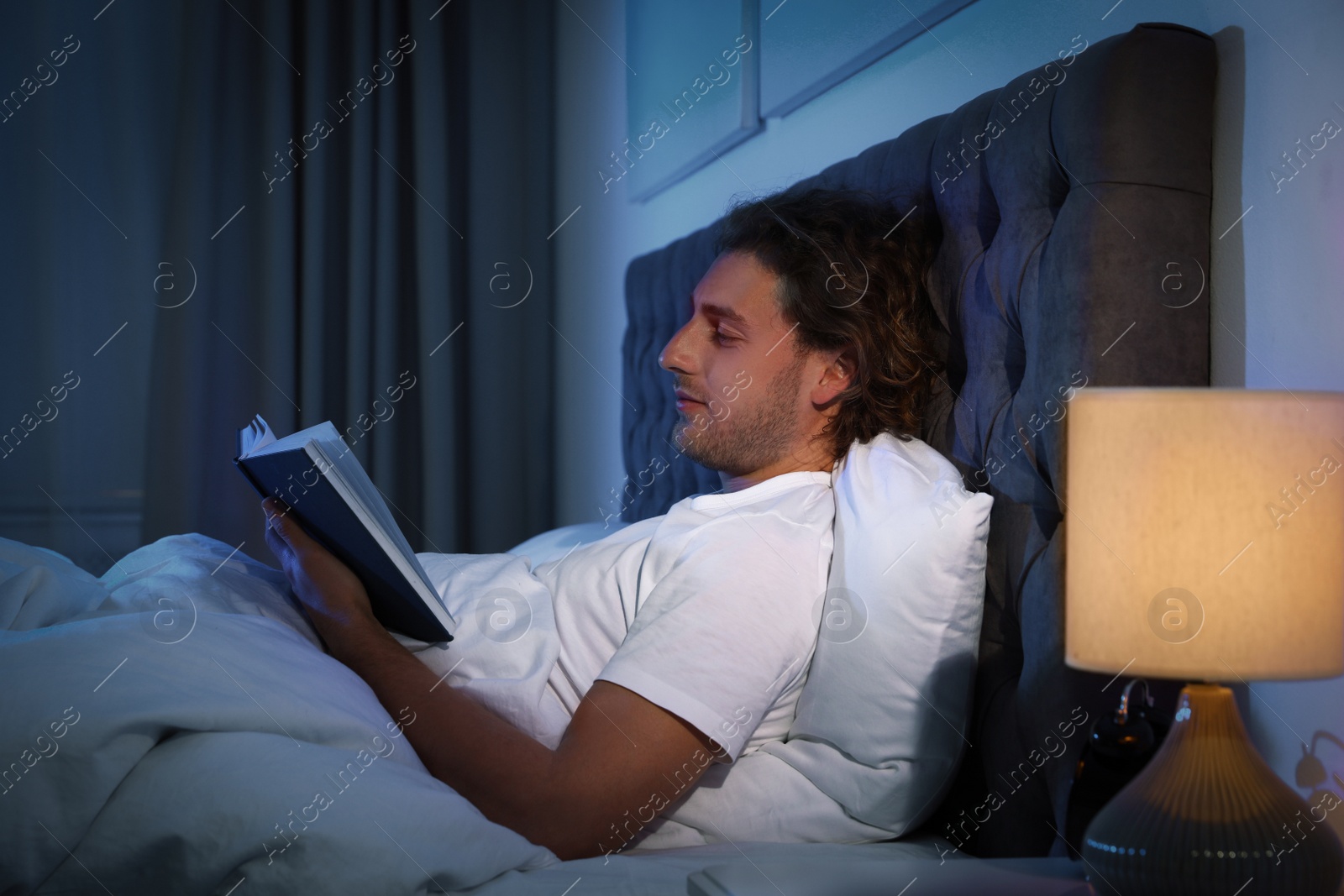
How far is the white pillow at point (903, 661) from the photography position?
3.51ft

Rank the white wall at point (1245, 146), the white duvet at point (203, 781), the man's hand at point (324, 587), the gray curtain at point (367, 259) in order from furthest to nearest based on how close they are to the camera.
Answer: the gray curtain at point (367, 259) < the man's hand at point (324, 587) < the white wall at point (1245, 146) < the white duvet at point (203, 781)

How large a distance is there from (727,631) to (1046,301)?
474mm

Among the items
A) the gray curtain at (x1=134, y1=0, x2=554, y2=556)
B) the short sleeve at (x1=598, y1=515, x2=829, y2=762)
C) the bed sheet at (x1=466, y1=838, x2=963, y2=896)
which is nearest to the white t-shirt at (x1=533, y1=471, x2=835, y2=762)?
the short sleeve at (x1=598, y1=515, x2=829, y2=762)

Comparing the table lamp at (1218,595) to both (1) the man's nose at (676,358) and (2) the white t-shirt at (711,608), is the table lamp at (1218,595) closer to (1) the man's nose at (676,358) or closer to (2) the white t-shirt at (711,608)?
(2) the white t-shirt at (711,608)

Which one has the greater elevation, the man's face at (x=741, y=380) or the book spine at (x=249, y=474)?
the man's face at (x=741, y=380)

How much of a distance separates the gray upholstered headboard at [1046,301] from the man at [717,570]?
0.14m

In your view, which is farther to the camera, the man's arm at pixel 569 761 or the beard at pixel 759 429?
the beard at pixel 759 429

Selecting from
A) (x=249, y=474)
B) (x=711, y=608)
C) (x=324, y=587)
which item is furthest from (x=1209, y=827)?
(x=249, y=474)

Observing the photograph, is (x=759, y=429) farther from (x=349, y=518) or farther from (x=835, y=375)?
(x=349, y=518)

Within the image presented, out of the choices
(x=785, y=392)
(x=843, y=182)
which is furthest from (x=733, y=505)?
(x=843, y=182)

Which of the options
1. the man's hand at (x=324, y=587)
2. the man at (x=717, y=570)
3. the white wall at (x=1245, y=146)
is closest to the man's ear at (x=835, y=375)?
the man at (x=717, y=570)

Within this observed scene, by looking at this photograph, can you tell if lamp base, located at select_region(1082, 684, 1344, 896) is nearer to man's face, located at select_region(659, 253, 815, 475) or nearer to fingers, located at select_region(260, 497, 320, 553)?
man's face, located at select_region(659, 253, 815, 475)

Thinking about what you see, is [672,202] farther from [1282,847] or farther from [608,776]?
[1282,847]

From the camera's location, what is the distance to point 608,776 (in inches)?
39.2
